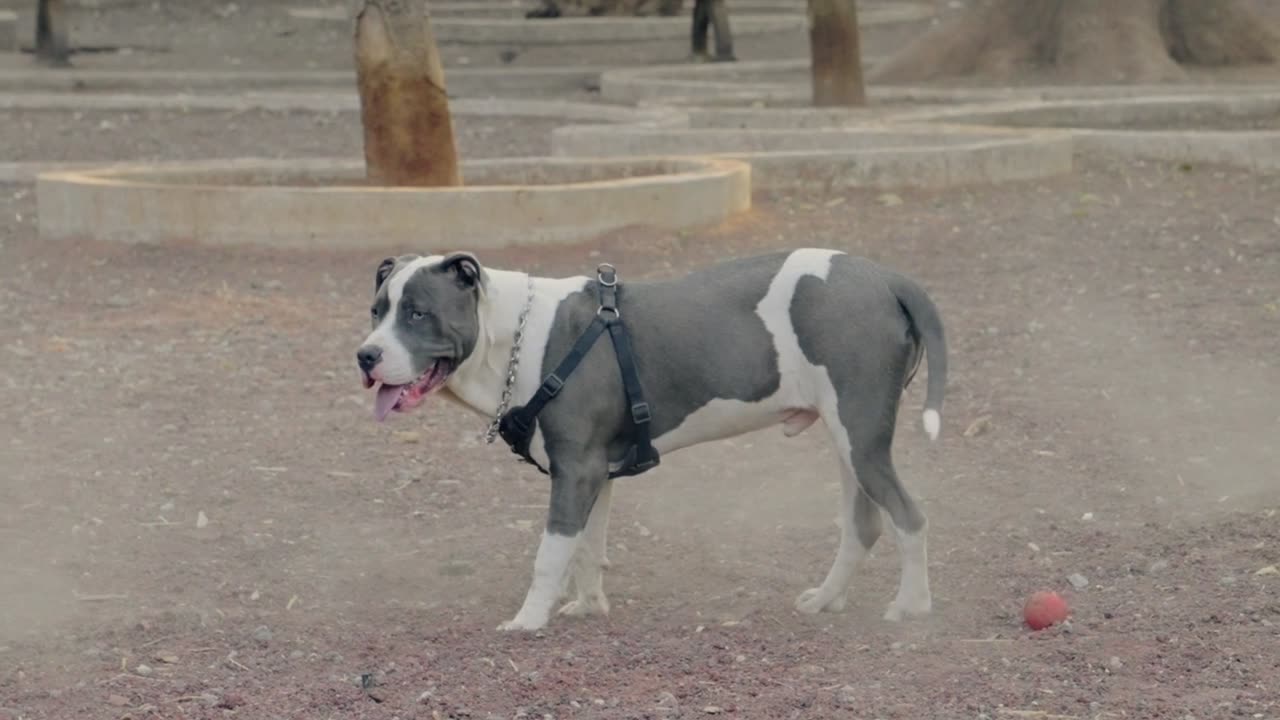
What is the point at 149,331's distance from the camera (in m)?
10.5

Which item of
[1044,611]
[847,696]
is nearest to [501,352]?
[847,696]

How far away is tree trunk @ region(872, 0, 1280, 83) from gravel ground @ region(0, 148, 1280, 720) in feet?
34.0

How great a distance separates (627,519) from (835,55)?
40.6ft

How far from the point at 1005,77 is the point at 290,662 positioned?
1761 cm

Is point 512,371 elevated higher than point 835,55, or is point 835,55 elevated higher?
point 512,371

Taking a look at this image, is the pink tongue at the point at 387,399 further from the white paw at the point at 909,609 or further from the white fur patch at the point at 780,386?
the white paw at the point at 909,609

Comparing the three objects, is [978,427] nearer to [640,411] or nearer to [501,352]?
[640,411]

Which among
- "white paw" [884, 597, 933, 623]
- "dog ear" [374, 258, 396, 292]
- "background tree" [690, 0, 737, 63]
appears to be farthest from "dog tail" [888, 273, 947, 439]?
"background tree" [690, 0, 737, 63]

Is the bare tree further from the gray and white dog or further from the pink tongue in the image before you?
the pink tongue

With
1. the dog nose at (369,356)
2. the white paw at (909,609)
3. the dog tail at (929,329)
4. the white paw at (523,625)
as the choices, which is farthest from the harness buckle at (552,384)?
the white paw at (909,609)

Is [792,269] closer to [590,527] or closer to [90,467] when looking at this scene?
[590,527]

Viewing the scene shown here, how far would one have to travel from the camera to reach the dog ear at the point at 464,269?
596 centimetres

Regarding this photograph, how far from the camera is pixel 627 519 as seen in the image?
748cm

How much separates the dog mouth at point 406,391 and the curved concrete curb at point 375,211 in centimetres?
599
